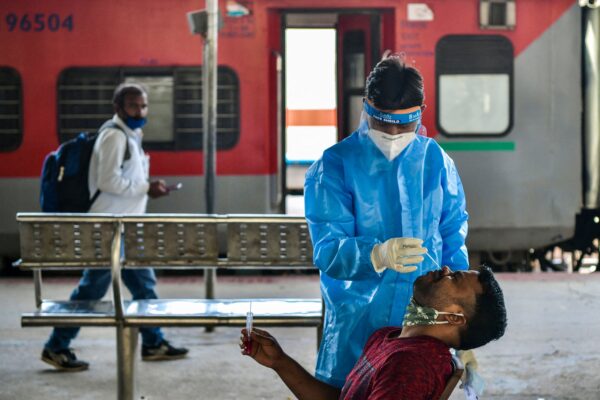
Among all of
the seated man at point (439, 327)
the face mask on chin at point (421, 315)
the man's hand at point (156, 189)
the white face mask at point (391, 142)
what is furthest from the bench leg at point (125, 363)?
the face mask on chin at point (421, 315)

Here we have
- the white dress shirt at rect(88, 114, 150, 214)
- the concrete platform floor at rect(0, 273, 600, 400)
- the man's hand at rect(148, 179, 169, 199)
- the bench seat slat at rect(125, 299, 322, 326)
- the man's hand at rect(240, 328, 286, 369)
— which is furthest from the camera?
the man's hand at rect(148, 179, 169, 199)

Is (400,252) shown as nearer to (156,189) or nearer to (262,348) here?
(262,348)

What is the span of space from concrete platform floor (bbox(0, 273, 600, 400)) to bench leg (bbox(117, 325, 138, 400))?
0.55 meters

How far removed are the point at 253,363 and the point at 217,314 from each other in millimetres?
1349

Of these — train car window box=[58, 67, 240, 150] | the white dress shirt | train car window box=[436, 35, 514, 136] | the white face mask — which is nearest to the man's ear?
the white face mask

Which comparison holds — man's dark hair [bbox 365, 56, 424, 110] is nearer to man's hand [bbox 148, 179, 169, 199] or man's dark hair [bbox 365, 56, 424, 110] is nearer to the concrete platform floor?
the concrete platform floor

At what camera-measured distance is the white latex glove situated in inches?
129

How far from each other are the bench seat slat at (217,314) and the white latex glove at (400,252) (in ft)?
6.91

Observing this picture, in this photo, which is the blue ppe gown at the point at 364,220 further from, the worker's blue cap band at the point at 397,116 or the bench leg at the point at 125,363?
the bench leg at the point at 125,363

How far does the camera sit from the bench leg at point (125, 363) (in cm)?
537

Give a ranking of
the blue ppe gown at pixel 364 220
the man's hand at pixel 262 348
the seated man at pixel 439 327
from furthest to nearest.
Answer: the blue ppe gown at pixel 364 220 → the man's hand at pixel 262 348 → the seated man at pixel 439 327

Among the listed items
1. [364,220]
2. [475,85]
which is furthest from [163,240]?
[475,85]

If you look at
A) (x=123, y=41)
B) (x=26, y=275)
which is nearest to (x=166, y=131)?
(x=123, y=41)

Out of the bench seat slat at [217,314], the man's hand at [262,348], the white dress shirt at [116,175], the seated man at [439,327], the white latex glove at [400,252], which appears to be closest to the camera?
the seated man at [439,327]
